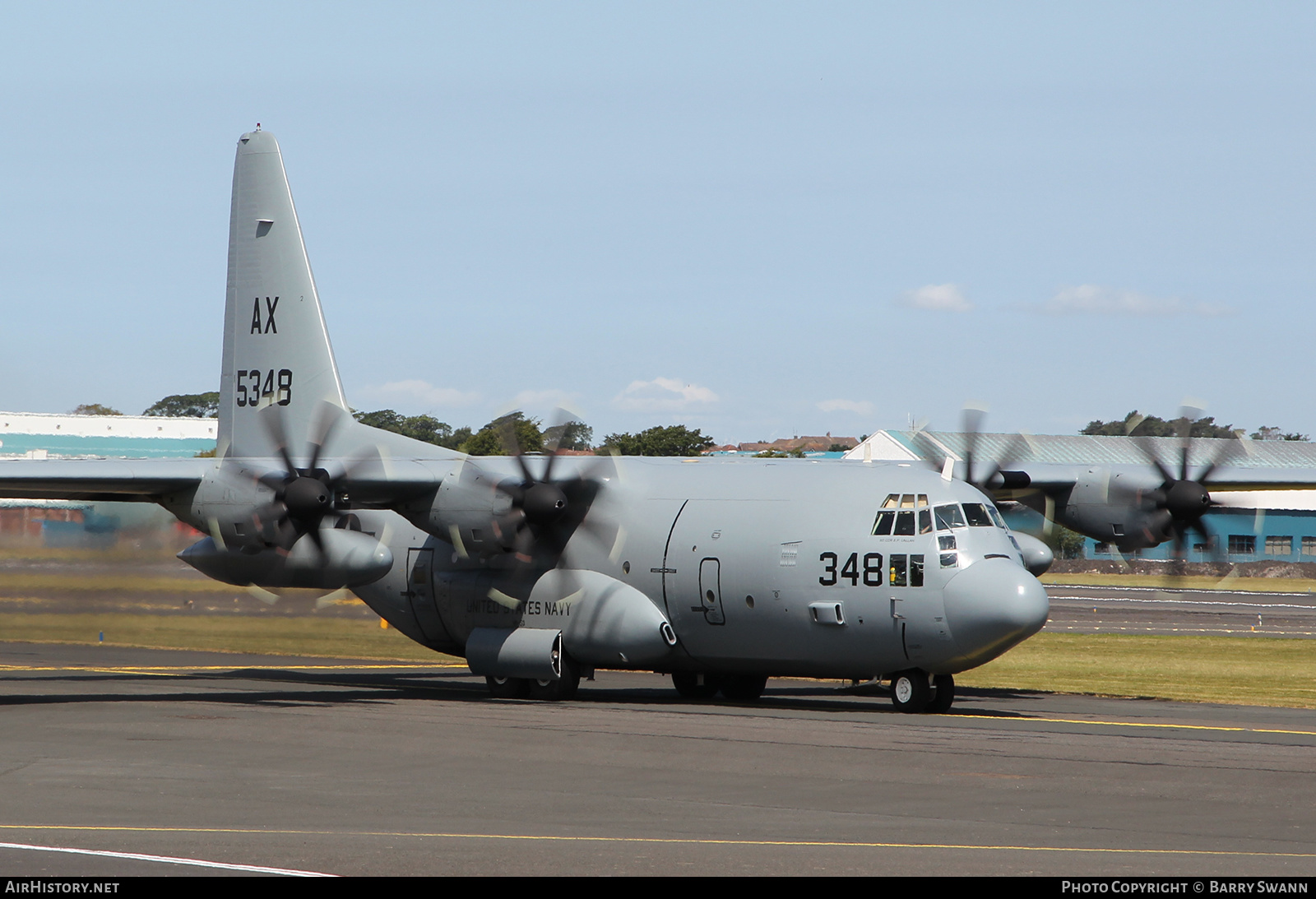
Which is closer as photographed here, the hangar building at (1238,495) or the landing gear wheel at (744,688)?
the landing gear wheel at (744,688)

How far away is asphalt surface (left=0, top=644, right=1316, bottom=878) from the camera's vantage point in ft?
35.6

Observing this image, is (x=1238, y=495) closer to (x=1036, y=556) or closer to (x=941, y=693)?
(x=1036, y=556)

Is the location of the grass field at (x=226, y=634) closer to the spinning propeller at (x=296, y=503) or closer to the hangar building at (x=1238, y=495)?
the spinning propeller at (x=296, y=503)

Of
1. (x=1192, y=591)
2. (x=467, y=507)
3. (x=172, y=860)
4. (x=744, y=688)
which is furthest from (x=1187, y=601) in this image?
(x=172, y=860)

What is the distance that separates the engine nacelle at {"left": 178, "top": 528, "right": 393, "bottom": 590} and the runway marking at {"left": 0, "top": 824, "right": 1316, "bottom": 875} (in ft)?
40.9

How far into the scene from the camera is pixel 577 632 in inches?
1009

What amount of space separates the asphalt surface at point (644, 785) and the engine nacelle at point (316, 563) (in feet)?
6.73

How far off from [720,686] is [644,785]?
1174 cm

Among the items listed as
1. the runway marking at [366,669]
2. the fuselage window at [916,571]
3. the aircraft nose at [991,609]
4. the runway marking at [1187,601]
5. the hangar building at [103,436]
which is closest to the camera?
the aircraft nose at [991,609]

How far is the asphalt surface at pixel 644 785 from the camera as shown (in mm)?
10836

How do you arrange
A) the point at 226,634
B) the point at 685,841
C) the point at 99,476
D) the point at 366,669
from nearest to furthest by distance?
1. the point at 685,841
2. the point at 99,476
3. the point at 366,669
4. the point at 226,634

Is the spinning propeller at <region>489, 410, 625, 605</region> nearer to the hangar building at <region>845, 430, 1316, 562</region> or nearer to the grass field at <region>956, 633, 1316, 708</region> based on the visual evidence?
the grass field at <region>956, 633, 1316, 708</region>

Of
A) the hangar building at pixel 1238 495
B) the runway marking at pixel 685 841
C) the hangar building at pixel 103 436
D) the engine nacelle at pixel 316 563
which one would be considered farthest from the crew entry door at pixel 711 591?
the hangar building at pixel 1238 495

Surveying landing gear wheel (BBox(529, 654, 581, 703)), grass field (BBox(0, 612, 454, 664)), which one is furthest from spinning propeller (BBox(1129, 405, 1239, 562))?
grass field (BBox(0, 612, 454, 664))
